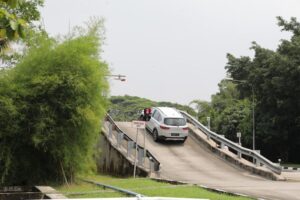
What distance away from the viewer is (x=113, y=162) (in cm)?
2653

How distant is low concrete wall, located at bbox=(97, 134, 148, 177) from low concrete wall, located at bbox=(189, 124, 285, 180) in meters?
5.25

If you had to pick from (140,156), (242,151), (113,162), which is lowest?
(113,162)

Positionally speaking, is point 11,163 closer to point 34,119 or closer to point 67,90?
point 34,119

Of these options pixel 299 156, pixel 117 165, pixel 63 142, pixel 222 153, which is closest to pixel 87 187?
pixel 63 142

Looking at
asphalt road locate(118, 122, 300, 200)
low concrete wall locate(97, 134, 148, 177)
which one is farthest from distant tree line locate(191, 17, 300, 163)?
low concrete wall locate(97, 134, 148, 177)

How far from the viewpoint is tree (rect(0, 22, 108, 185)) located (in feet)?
55.5

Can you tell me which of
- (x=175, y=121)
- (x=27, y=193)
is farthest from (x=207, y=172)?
(x=27, y=193)

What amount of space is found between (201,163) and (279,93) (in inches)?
775

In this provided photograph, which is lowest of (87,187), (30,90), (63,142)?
(87,187)

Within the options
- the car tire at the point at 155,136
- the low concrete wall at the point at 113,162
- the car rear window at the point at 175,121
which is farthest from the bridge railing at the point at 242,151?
the low concrete wall at the point at 113,162

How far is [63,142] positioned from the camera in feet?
56.7

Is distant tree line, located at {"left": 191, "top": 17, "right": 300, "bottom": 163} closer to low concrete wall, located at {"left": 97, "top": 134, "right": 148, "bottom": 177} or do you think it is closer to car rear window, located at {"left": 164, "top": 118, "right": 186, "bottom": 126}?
car rear window, located at {"left": 164, "top": 118, "right": 186, "bottom": 126}

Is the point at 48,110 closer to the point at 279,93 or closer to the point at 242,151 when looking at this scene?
the point at 242,151

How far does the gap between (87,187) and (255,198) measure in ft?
20.2
